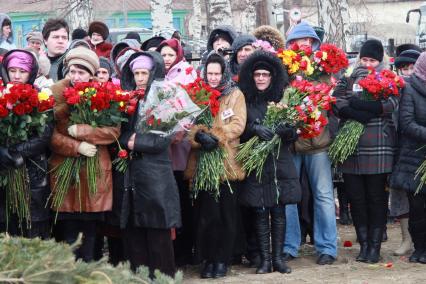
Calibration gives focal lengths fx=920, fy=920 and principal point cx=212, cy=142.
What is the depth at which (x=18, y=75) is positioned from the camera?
7395 mm

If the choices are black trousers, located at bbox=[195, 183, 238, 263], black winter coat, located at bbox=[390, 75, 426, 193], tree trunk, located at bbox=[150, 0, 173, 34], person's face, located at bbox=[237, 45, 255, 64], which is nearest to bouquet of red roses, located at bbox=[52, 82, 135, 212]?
black trousers, located at bbox=[195, 183, 238, 263]

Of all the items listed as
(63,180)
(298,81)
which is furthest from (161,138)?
(298,81)

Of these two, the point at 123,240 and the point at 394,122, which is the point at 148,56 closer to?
the point at 123,240

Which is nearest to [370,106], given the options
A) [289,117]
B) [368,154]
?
[368,154]

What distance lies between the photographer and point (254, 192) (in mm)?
8125

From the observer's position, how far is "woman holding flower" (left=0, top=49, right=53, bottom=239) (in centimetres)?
706

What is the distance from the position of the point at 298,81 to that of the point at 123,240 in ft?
6.89

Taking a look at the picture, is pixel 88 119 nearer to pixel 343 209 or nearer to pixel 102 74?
pixel 102 74

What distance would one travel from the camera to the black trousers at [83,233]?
7.48m

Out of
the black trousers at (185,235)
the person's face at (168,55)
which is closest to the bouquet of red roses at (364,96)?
the black trousers at (185,235)

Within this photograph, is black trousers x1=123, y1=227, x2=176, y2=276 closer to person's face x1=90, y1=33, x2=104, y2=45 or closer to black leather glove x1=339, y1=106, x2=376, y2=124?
black leather glove x1=339, y1=106, x2=376, y2=124

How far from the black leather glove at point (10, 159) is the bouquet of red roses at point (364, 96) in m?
3.00

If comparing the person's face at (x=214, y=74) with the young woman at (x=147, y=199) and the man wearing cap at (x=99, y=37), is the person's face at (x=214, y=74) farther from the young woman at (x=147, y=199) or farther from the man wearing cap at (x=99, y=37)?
the man wearing cap at (x=99, y=37)

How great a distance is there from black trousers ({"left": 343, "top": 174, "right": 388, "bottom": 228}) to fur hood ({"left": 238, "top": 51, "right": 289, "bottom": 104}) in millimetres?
1114
